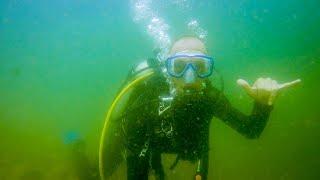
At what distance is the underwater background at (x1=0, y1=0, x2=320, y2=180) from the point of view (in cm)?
1228

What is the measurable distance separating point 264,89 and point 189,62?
1.00m

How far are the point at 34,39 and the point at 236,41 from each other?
42.7 meters

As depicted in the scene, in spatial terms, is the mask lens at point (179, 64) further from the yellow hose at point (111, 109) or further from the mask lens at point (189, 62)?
the yellow hose at point (111, 109)

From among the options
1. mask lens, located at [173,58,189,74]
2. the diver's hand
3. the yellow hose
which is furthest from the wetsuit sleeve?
the yellow hose

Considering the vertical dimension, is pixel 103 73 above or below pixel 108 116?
above

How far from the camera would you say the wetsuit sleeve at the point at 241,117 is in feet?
13.4

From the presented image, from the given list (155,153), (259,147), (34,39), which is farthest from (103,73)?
(155,153)

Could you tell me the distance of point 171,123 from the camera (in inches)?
160

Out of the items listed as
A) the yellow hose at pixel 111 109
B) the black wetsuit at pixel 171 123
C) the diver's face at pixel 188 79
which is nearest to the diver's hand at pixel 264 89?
the black wetsuit at pixel 171 123

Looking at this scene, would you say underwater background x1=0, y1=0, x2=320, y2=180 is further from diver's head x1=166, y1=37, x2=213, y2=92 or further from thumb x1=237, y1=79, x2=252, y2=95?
thumb x1=237, y1=79, x2=252, y2=95

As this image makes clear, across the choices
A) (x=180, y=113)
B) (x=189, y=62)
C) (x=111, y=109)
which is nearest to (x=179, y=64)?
(x=189, y=62)

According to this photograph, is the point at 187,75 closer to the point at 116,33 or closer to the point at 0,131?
the point at 0,131

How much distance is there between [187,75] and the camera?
3.99 m

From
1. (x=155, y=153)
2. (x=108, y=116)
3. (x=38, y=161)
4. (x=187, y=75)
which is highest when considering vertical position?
(x=187, y=75)
